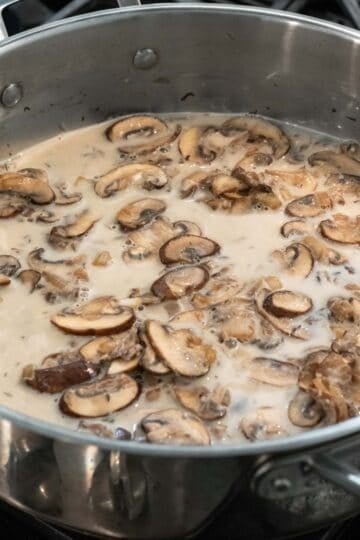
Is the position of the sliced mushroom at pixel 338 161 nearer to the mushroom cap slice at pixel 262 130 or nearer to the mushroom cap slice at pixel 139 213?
the mushroom cap slice at pixel 262 130

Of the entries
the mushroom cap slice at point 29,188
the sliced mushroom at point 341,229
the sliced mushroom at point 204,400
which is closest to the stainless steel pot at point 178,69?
the mushroom cap slice at point 29,188

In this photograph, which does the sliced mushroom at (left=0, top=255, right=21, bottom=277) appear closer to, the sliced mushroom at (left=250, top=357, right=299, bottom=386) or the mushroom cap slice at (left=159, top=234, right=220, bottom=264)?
the mushroom cap slice at (left=159, top=234, right=220, bottom=264)

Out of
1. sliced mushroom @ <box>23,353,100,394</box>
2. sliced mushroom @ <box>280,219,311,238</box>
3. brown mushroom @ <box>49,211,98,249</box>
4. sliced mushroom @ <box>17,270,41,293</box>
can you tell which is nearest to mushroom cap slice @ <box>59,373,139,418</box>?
sliced mushroom @ <box>23,353,100,394</box>

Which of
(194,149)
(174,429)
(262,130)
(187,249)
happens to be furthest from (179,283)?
(262,130)

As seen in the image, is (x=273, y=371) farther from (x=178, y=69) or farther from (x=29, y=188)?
(x=178, y=69)

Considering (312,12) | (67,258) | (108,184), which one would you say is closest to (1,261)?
(67,258)

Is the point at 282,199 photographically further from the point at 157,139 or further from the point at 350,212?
the point at 157,139
